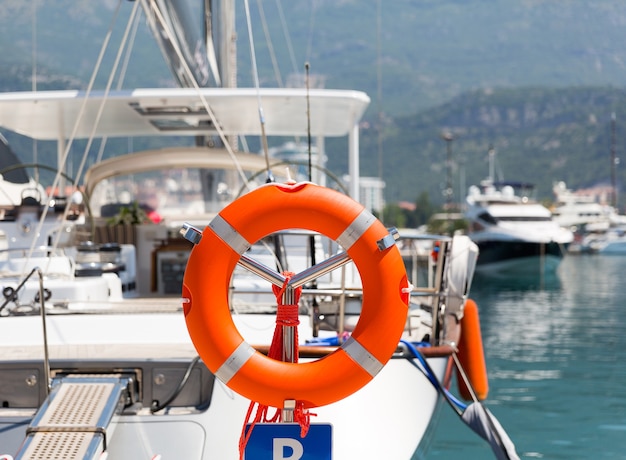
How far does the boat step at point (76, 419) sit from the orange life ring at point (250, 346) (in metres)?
0.85

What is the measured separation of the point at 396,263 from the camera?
3832 millimetres

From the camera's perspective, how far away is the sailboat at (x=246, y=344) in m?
Result: 3.80

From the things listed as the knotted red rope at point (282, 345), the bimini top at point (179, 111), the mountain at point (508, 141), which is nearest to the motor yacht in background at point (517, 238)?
the bimini top at point (179, 111)

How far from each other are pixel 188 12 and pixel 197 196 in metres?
3.46

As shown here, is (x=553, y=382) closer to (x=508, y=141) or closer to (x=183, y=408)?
(x=183, y=408)

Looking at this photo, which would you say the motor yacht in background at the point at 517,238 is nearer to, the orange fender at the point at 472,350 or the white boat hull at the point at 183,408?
the orange fender at the point at 472,350

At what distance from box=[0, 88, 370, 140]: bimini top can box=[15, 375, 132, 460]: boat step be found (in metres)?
2.99

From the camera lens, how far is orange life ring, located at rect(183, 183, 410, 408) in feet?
12.3

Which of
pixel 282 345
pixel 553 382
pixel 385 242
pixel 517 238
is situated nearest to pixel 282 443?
pixel 282 345

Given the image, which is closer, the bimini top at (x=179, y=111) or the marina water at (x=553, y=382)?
the bimini top at (x=179, y=111)

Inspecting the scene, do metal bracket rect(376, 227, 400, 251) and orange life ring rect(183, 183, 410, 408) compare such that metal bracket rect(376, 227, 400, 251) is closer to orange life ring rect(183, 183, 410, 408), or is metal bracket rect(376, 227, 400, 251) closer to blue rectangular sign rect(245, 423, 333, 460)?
orange life ring rect(183, 183, 410, 408)

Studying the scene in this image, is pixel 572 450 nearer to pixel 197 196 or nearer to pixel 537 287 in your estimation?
pixel 197 196

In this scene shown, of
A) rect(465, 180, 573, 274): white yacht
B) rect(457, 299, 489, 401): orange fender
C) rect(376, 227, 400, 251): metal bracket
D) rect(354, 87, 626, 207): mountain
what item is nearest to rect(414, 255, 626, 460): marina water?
rect(457, 299, 489, 401): orange fender

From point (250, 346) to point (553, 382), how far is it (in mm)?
8169
